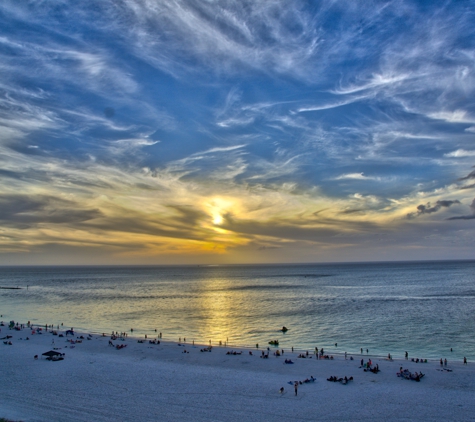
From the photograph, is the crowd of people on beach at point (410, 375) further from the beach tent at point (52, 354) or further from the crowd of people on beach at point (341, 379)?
the beach tent at point (52, 354)

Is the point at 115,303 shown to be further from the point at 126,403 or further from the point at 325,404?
the point at 325,404

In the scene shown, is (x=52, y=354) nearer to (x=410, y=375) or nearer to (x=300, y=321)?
(x=410, y=375)

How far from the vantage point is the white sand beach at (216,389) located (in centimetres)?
2678

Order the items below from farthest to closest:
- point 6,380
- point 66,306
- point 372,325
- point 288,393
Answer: point 66,306, point 372,325, point 6,380, point 288,393

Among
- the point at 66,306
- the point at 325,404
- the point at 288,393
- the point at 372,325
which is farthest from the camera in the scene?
the point at 66,306

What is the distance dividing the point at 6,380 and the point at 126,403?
15126mm

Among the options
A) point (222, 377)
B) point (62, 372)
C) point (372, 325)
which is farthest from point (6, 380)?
point (372, 325)

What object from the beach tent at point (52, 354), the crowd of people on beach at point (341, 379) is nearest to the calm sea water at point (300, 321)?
the crowd of people on beach at point (341, 379)

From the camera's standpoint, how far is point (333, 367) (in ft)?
129

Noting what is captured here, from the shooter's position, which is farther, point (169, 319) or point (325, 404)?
point (169, 319)

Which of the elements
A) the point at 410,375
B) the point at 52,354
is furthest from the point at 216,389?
the point at 52,354

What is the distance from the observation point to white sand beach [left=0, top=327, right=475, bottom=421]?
26781mm

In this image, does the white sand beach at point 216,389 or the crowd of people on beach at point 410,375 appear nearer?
the white sand beach at point 216,389

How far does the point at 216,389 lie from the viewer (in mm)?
32156
